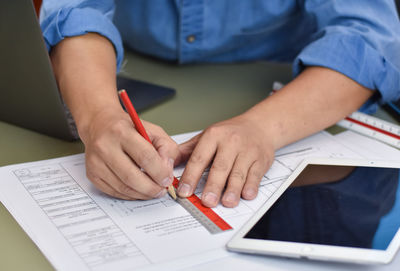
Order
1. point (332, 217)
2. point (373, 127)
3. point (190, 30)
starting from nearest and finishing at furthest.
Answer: point (332, 217)
point (373, 127)
point (190, 30)

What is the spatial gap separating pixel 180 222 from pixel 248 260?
0.33 ft

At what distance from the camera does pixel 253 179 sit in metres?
0.62

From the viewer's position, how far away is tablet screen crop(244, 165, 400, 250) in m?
0.49

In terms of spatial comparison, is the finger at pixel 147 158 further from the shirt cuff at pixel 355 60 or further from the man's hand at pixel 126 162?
the shirt cuff at pixel 355 60

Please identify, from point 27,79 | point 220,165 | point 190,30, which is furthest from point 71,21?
point 220,165

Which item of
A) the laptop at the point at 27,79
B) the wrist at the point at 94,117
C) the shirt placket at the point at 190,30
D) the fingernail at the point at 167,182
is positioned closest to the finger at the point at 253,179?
the fingernail at the point at 167,182

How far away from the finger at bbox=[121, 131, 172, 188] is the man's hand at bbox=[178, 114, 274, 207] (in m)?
0.05

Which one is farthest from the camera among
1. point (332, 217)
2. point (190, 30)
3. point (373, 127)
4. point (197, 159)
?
point (190, 30)

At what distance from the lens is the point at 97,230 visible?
1.74 feet

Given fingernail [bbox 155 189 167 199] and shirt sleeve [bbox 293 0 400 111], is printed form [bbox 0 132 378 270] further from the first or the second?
shirt sleeve [bbox 293 0 400 111]

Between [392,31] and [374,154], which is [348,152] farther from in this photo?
[392,31]

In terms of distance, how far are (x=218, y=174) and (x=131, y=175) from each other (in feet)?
0.40

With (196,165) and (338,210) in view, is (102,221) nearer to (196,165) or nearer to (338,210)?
(196,165)

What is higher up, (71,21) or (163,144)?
(71,21)
